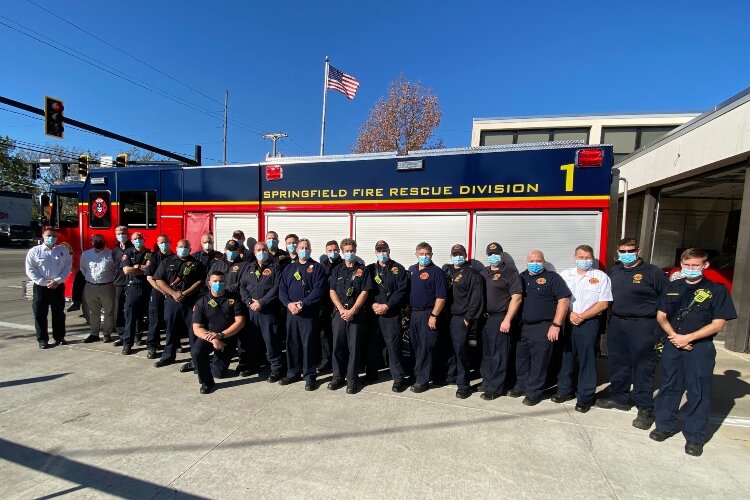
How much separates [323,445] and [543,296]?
2841mm

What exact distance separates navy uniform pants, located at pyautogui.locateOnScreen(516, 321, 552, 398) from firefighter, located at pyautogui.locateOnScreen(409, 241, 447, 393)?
40.7 inches

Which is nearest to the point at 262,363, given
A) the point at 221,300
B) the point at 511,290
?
the point at 221,300

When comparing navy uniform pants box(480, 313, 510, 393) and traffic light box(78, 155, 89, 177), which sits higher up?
traffic light box(78, 155, 89, 177)

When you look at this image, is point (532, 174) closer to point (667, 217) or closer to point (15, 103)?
point (667, 217)

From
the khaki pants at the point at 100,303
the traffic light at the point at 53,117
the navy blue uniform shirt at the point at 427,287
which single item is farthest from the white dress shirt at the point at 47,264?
the traffic light at the point at 53,117

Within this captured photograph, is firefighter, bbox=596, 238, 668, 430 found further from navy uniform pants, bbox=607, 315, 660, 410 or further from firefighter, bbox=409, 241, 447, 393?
firefighter, bbox=409, 241, 447, 393

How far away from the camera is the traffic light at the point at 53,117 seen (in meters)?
12.7

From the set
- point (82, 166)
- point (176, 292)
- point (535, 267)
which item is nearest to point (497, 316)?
point (535, 267)

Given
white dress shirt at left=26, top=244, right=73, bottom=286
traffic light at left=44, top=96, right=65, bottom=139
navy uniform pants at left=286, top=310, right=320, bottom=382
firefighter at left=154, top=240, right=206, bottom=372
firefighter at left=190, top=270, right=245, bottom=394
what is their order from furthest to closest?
traffic light at left=44, top=96, right=65, bottom=139, white dress shirt at left=26, top=244, right=73, bottom=286, firefighter at left=154, top=240, right=206, bottom=372, navy uniform pants at left=286, top=310, right=320, bottom=382, firefighter at left=190, top=270, right=245, bottom=394

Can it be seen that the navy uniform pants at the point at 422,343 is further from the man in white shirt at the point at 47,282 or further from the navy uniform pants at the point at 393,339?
the man in white shirt at the point at 47,282

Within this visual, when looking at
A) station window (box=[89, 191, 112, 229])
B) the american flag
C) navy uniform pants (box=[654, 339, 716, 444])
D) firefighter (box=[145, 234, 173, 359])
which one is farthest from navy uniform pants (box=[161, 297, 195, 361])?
the american flag

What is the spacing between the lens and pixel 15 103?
426 inches

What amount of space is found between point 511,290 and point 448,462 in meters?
2.03

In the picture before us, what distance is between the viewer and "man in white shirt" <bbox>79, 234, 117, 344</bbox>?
627 centimetres
